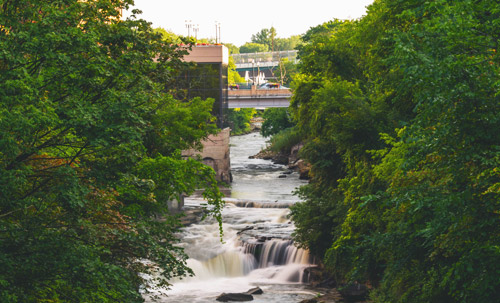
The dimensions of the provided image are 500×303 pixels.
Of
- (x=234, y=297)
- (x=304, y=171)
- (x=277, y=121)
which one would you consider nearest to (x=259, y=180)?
(x=304, y=171)

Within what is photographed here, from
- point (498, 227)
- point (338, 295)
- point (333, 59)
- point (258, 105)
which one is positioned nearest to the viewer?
point (498, 227)

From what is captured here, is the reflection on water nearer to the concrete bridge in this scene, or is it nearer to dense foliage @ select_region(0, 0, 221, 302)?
the concrete bridge

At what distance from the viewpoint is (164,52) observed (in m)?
18.9

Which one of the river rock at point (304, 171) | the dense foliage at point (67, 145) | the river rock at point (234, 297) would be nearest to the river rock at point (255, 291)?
the river rock at point (234, 297)

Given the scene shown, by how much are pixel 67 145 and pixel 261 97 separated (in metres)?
70.9

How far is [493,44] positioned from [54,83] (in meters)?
9.14

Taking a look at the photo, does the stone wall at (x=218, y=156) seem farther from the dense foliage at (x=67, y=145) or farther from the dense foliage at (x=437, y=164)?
the dense foliage at (x=67, y=145)

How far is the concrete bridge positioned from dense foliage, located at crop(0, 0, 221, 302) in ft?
220

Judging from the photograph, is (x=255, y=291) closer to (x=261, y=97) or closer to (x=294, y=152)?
(x=294, y=152)

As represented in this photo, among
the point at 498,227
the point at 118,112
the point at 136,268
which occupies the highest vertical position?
the point at 118,112

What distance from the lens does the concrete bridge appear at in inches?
3310

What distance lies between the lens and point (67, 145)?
46.5 feet

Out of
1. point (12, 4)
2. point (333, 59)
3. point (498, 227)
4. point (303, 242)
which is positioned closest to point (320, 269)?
point (303, 242)

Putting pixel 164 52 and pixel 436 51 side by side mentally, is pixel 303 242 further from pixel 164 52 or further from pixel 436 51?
pixel 436 51
